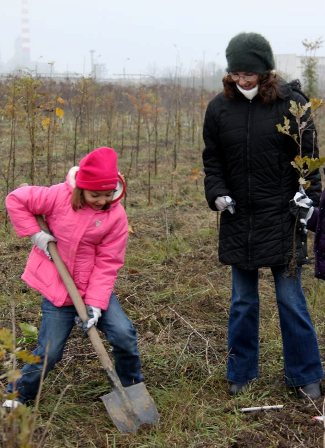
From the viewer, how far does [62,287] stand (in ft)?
8.49

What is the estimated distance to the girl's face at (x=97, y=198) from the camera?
2.53 meters

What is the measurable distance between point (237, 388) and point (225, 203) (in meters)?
0.91

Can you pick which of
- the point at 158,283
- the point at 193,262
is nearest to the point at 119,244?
the point at 158,283

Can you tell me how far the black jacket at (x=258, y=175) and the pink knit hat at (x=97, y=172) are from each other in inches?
19.6

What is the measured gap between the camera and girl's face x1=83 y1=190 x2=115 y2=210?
99.7 inches

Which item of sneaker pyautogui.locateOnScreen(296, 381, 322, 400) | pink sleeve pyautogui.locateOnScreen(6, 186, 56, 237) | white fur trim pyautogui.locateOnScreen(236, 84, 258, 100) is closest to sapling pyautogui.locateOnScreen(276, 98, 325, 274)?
white fur trim pyautogui.locateOnScreen(236, 84, 258, 100)

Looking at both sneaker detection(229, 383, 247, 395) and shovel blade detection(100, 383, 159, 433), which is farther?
sneaker detection(229, 383, 247, 395)

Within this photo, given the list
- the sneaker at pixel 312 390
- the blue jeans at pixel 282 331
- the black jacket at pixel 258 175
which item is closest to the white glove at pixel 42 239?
the black jacket at pixel 258 175

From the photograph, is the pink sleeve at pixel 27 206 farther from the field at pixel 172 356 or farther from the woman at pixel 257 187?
the woman at pixel 257 187

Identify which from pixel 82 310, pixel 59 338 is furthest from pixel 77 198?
pixel 59 338

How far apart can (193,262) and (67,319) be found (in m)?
2.28

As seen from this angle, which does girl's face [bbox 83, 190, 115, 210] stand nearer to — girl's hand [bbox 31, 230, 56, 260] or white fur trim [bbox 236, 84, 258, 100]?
girl's hand [bbox 31, 230, 56, 260]

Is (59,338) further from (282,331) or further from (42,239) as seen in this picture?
(282,331)

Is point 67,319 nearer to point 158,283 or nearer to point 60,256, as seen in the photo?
point 60,256
